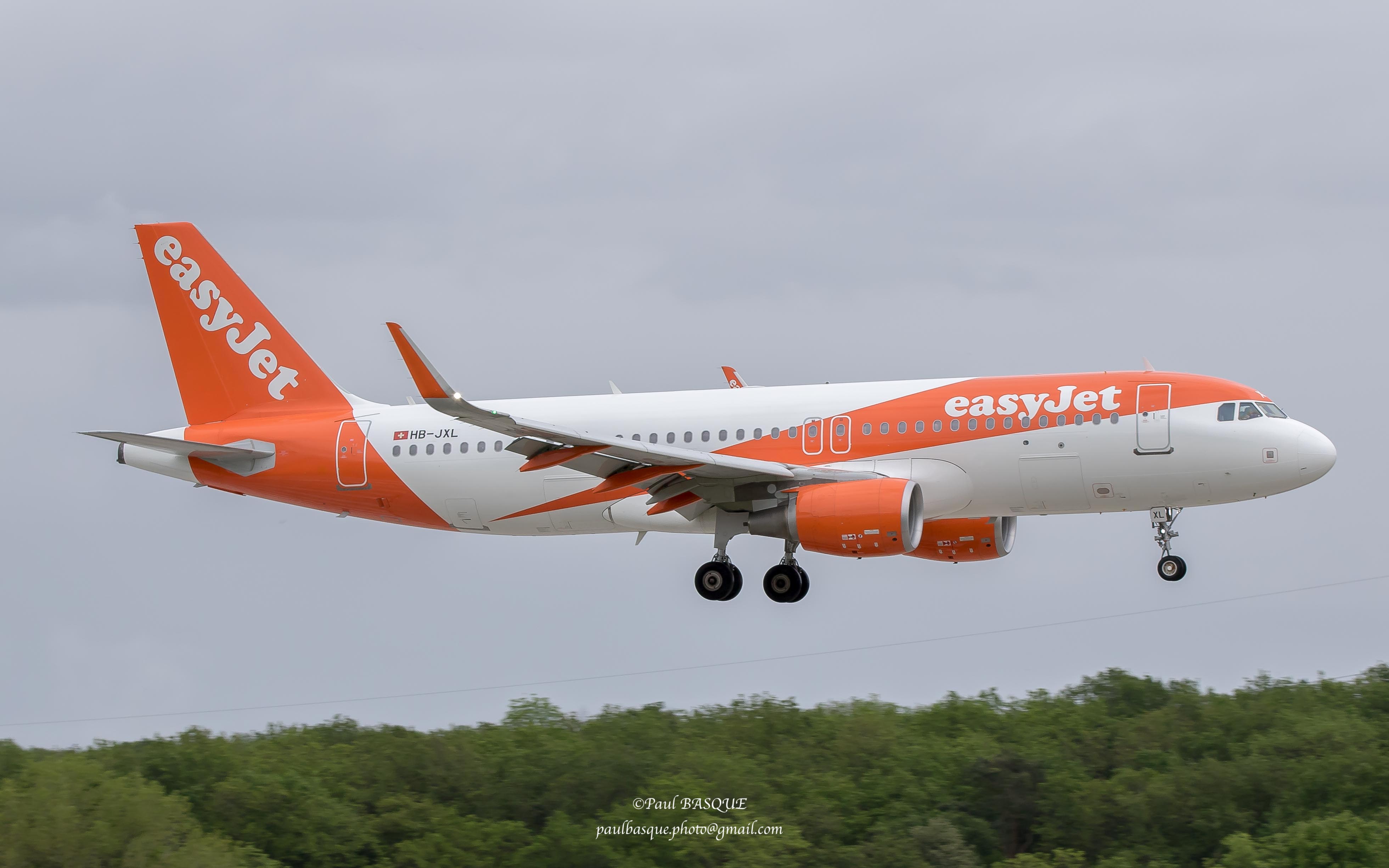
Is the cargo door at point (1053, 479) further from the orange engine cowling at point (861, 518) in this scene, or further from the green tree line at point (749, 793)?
the green tree line at point (749, 793)

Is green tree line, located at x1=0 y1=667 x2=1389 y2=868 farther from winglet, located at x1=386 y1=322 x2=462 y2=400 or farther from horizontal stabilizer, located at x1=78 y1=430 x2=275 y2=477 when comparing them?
winglet, located at x1=386 y1=322 x2=462 y2=400

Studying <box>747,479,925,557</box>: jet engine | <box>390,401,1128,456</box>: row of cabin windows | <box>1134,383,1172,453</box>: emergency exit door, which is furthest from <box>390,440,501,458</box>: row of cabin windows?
<box>1134,383,1172,453</box>: emergency exit door

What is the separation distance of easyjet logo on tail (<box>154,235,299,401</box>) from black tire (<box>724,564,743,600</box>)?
→ 1347cm

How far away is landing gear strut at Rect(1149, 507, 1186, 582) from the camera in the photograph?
37250 mm

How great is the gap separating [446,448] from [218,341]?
321 inches

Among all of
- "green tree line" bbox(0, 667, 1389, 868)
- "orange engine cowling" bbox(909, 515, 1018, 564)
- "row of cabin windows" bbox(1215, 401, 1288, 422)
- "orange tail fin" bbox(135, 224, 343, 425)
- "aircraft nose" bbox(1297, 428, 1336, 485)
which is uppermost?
"orange tail fin" bbox(135, 224, 343, 425)

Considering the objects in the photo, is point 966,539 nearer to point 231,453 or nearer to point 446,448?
point 446,448

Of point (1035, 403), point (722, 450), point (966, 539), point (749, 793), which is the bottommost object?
point (749, 793)

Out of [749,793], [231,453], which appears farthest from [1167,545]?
[749,793]

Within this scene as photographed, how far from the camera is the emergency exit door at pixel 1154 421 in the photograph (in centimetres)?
3553

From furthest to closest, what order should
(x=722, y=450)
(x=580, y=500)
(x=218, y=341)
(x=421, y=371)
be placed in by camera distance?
(x=218, y=341)
(x=580, y=500)
(x=722, y=450)
(x=421, y=371)

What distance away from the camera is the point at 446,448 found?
41000 mm

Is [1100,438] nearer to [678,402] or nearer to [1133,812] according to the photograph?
[678,402]

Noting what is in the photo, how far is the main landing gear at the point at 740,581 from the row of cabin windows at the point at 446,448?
6.19 m
